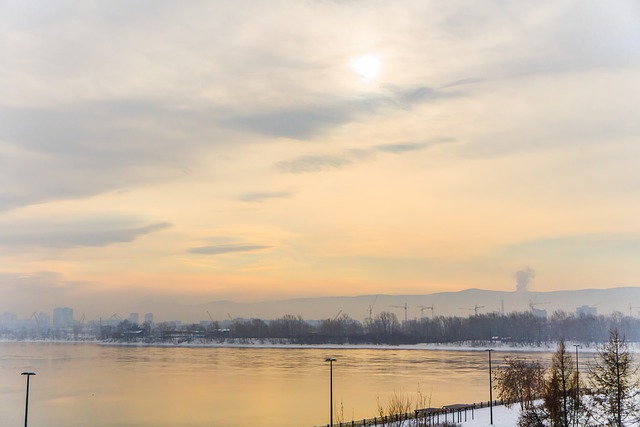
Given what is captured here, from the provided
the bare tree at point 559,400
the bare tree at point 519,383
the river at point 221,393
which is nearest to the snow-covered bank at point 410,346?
the river at point 221,393

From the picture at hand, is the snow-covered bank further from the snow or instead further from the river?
the snow

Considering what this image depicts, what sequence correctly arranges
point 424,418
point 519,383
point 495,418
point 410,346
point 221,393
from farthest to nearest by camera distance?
point 410,346, point 221,393, point 519,383, point 495,418, point 424,418

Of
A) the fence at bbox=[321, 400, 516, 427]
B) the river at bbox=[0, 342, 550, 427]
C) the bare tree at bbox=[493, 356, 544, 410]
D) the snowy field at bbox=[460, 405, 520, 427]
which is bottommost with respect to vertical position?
the river at bbox=[0, 342, 550, 427]

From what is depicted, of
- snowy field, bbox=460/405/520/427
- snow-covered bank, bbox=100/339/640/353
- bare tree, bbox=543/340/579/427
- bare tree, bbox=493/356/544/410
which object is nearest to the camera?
bare tree, bbox=543/340/579/427

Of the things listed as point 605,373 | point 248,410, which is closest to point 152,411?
point 248,410

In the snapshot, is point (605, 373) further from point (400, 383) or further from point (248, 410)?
point (400, 383)

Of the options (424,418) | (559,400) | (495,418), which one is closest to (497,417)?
(495,418)

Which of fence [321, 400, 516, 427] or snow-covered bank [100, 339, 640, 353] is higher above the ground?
fence [321, 400, 516, 427]

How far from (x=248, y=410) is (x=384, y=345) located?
131 m

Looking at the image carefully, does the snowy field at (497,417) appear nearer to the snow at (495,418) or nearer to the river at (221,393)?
the snow at (495,418)

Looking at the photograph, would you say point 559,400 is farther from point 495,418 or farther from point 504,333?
point 504,333

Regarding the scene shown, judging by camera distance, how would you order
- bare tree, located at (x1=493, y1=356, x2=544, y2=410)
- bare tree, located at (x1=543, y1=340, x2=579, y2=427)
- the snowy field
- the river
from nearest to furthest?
bare tree, located at (x1=543, y1=340, x2=579, y2=427)
the snowy field
bare tree, located at (x1=493, y1=356, x2=544, y2=410)
the river

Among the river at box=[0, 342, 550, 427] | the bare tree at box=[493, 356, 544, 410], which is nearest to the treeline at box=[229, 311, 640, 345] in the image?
the river at box=[0, 342, 550, 427]

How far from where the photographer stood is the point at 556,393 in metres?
31.6
